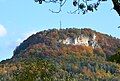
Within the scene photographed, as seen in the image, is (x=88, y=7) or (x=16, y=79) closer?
(x=88, y=7)

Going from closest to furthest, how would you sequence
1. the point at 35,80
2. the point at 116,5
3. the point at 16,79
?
the point at 116,5
the point at 35,80
the point at 16,79

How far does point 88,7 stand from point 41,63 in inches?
948

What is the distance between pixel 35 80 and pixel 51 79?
4.33ft

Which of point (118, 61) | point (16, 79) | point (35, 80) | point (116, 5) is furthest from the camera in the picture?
point (16, 79)

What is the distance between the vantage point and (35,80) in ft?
109

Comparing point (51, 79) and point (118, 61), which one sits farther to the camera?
point (51, 79)

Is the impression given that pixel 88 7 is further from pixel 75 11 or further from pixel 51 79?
pixel 51 79

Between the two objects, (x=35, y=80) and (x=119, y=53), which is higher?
(x=119, y=53)

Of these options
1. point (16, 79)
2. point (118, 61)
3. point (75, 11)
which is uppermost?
point (75, 11)

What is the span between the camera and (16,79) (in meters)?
35.9

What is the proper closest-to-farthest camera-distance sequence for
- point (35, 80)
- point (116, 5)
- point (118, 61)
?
point (116, 5) < point (118, 61) < point (35, 80)

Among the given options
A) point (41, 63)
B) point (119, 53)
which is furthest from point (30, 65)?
point (119, 53)

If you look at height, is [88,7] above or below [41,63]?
above

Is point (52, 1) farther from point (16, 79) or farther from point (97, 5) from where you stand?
point (16, 79)
